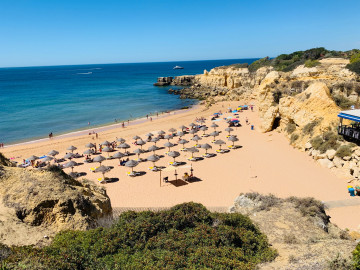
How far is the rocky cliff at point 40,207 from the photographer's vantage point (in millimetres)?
6660

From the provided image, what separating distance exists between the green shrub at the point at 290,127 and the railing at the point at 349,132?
5296mm

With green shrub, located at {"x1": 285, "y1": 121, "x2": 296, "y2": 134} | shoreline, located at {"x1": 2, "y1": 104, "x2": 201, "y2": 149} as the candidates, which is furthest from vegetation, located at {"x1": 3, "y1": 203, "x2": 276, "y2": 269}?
shoreline, located at {"x1": 2, "y1": 104, "x2": 201, "y2": 149}

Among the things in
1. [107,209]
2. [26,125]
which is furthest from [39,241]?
[26,125]

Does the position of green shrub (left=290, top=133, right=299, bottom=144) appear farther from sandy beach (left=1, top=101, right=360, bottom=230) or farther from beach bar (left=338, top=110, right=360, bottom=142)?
beach bar (left=338, top=110, right=360, bottom=142)

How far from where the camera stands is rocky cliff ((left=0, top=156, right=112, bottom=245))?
6660 millimetres

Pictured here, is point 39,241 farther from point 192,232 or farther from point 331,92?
point 331,92

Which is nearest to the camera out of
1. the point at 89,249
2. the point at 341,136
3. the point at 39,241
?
the point at 89,249

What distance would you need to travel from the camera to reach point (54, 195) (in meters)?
7.46

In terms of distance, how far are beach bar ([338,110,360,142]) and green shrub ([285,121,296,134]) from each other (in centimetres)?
498

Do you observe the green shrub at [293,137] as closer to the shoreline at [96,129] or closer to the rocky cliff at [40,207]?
the rocky cliff at [40,207]

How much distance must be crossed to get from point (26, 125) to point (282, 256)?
38.0 metres

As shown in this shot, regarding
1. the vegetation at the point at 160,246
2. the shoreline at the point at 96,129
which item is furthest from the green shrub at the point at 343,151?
the shoreline at the point at 96,129

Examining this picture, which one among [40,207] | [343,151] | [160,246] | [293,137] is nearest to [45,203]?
[40,207]

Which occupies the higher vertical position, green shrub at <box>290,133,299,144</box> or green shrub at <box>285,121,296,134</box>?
green shrub at <box>285,121,296,134</box>
